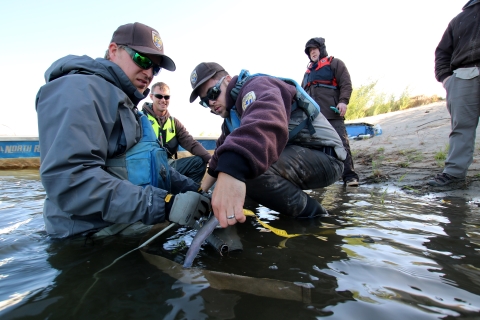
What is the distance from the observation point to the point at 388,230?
229cm

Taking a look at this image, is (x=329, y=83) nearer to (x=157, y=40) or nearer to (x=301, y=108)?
(x=301, y=108)

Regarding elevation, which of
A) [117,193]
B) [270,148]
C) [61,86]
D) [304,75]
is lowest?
[117,193]

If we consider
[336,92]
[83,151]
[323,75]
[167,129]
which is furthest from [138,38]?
[336,92]

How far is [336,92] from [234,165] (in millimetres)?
4250

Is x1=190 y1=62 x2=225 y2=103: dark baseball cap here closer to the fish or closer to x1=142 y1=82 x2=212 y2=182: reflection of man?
the fish

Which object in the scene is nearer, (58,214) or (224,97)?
(58,214)

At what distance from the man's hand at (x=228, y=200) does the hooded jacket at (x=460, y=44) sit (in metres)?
3.64

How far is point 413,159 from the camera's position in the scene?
17.3 ft

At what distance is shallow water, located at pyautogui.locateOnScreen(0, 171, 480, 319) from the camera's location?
4.02 ft

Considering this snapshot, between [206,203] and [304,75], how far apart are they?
4.32 metres

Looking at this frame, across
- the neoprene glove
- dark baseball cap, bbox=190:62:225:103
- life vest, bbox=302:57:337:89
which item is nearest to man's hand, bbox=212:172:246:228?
the neoprene glove

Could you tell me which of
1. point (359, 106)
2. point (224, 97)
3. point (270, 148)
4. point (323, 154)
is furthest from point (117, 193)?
point (359, 106)

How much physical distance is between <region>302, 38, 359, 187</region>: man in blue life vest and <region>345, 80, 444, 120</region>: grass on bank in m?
8.21

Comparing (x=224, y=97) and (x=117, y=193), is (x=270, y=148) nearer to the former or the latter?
(x=117, y=193)
